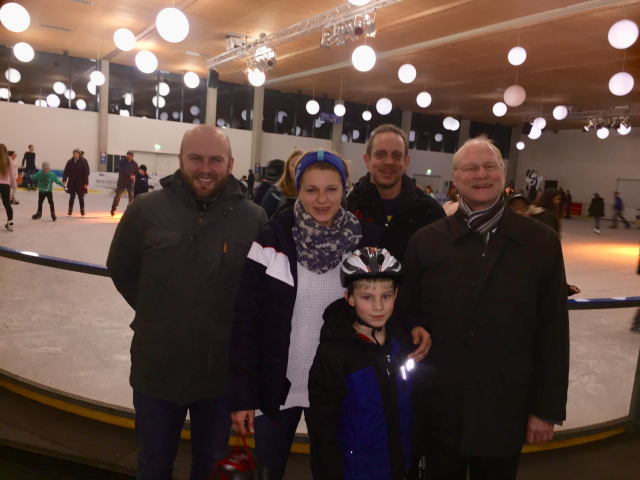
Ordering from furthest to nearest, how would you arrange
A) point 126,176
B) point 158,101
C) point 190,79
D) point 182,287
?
point 158,101 → point 126,176 → point 190,79 → point 182,287

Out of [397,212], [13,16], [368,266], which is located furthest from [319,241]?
[13,16]

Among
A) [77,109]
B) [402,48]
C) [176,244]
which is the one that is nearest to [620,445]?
[176,244]

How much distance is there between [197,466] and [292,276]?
0.88 m

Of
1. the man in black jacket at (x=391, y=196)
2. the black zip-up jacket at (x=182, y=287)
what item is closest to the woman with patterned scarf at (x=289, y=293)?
the black zip-up jacket at (x=182, y=287)

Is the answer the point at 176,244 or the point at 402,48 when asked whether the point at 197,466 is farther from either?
the point at 402,48

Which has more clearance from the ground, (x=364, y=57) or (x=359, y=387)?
(x=364, y=57)

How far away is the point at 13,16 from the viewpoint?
473cm

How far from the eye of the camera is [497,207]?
1.54m

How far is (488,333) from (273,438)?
799 mm

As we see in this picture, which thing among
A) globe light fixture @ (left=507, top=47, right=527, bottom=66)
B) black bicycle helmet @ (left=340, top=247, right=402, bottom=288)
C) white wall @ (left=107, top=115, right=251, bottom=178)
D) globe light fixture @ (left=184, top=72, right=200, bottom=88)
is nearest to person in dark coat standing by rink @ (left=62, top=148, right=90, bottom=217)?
globe light fixture @ (left=184, top=72, right=200, bottom=88)

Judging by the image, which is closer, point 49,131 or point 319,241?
point 319,241

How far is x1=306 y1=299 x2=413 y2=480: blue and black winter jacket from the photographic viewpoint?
140 centimetres

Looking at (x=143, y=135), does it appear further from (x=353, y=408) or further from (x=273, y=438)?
(x=353, y=408)

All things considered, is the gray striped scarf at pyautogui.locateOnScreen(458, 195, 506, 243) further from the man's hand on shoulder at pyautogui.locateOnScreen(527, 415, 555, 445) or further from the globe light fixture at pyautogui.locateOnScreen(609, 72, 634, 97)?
the globe light fixture at pyautogui.locateOnScreen(609, 72, 634, 97)
